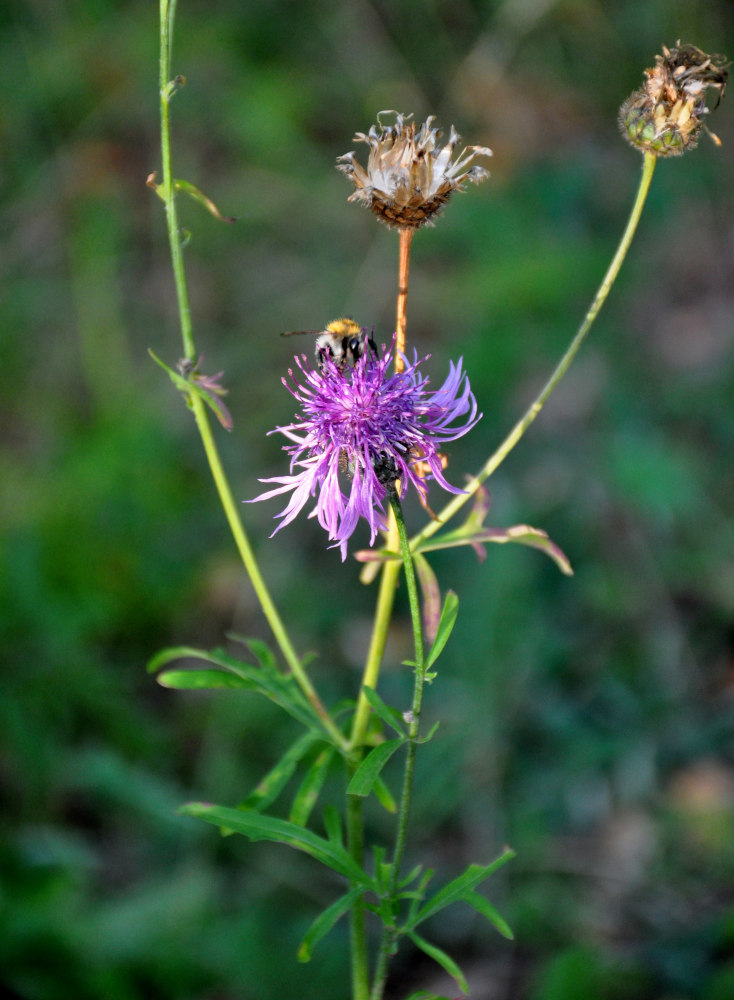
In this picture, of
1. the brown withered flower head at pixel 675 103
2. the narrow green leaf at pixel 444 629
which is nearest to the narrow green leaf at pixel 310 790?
the narrow green leaf at pixel 444 629

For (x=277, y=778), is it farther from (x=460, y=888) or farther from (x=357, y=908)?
(x=460, y=888)

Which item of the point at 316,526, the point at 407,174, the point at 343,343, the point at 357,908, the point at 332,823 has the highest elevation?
the point at 407,174

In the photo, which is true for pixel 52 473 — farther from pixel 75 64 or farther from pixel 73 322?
pixel 75 64

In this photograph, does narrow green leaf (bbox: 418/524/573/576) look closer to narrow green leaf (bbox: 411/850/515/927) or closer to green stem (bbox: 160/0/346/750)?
green stem (bbox: 160/0/346/750)

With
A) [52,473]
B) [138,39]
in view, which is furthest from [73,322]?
[138,39]

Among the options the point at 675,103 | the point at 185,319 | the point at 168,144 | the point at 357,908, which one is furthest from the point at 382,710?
the point at 675,103

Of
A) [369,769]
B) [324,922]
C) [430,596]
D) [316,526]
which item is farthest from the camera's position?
[316,526]
